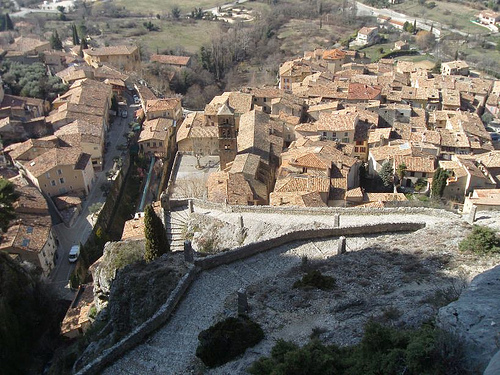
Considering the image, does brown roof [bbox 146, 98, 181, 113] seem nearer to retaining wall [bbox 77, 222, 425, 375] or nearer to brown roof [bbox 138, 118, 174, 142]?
brown roof [bbox 138, 118, 174, 142]

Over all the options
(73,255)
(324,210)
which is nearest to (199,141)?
(73,255)

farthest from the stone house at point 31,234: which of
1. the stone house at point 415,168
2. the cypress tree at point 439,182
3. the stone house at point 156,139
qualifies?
the cypress tree at point 439,182

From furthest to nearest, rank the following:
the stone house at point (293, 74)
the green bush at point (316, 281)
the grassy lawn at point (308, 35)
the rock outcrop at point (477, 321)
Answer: the grassy lawn at point (308, 35) < the stone house at point (293, 74) < the green bush at point (316, 281) < the rock outcrop at point (477, 321)

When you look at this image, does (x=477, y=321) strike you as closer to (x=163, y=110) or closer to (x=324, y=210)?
(x=324, y=210)

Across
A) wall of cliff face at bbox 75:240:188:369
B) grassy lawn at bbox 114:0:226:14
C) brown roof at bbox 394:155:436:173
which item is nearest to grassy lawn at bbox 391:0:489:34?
grassy lawn at bbox 114:0:226:14

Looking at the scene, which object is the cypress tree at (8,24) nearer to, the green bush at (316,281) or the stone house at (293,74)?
the stone house at (293,74)

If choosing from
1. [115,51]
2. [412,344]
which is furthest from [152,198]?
[115,51]
